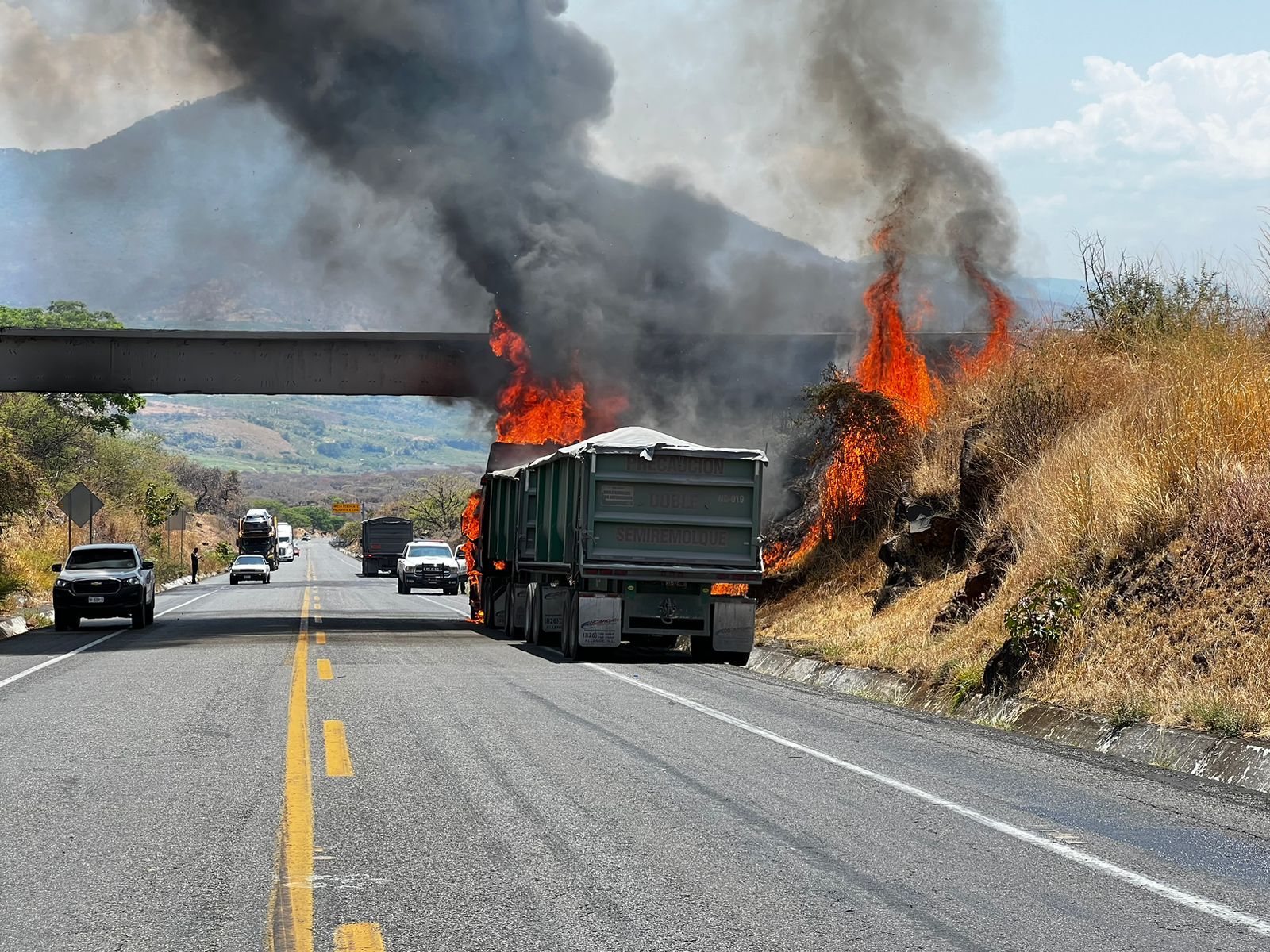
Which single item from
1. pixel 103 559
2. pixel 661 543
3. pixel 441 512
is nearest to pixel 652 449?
pixel 661 543

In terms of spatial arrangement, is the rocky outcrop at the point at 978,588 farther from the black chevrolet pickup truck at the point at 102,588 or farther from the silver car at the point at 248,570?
the silver car at the point at 248,570

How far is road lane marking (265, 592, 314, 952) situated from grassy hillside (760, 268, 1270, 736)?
6.34 metres

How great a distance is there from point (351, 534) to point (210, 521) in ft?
112

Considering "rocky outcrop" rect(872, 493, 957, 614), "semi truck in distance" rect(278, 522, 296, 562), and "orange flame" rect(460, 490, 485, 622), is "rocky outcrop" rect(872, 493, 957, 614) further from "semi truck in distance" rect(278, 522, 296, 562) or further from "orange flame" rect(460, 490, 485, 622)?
"semi truck in distance" rect(278, 522, 296, 562)

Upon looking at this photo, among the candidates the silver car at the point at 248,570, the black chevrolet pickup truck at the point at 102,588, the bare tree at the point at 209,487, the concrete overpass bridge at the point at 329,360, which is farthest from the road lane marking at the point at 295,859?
the bare tree at the point at 209,487

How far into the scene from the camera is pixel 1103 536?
1425 cm

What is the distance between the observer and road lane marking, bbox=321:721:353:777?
8859 mm

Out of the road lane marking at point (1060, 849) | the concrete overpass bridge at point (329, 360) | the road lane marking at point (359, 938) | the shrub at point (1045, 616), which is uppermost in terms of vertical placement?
the concrete overpass bridge at point (329, 360)

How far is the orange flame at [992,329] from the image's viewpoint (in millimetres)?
23781

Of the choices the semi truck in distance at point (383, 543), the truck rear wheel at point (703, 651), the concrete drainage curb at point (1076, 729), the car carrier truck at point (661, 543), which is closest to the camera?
the concrete drainage curb at point (1076, 729)

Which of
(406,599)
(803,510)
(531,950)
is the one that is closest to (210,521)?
(406,599)

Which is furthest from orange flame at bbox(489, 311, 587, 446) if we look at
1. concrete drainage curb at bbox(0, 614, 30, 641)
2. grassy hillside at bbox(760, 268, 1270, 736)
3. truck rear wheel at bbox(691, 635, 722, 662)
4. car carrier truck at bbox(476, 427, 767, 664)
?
truck rear wheel at bbox(691, 635, 722, 662)

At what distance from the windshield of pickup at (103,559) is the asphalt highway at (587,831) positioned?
1522cm

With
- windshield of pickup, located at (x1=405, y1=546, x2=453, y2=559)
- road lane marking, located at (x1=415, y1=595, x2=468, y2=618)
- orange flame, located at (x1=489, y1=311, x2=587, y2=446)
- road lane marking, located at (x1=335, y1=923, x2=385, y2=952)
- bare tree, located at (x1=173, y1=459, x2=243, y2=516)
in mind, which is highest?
bare tree, located at (x1=173, y1=459, x2=243, y2=516)
